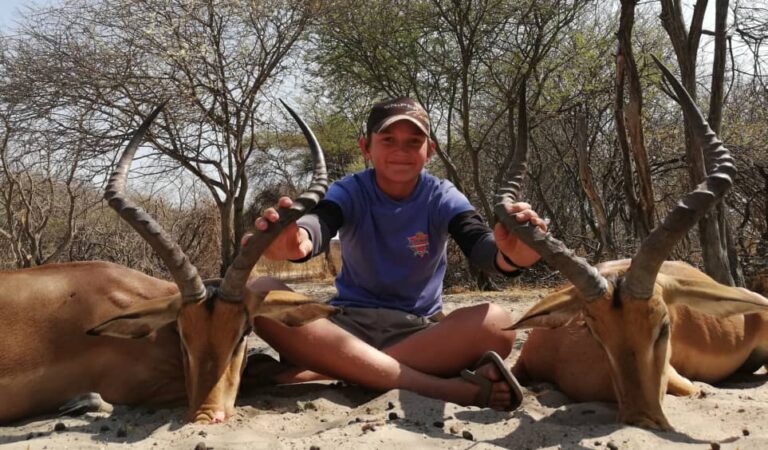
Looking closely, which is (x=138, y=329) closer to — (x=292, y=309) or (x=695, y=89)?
(x=292, y=309)

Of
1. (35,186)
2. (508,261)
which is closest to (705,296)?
(508,261)

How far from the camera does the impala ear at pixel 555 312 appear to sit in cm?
388

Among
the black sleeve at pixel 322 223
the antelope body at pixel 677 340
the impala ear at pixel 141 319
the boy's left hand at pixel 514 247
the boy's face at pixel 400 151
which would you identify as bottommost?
the antelope body at pixel 677 340

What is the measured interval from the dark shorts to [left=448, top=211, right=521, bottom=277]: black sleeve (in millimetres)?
552

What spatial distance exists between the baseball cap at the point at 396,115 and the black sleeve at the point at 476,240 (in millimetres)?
641

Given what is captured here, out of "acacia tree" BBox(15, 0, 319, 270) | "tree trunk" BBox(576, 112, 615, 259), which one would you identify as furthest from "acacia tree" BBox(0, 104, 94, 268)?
"tree trunk" BBox(576, 112, 615, 259)

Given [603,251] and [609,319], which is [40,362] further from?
[603,251]

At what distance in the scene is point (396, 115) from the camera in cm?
464

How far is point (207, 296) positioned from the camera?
4023 millimetres

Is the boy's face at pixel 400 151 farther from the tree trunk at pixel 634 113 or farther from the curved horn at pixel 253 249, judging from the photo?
the tree trunk at pixel 634 113

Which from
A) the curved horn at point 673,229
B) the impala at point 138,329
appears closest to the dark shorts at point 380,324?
the impala at point 138,329

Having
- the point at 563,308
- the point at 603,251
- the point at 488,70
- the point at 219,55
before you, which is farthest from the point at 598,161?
the point at 563,308

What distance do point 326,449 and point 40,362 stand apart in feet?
6.89

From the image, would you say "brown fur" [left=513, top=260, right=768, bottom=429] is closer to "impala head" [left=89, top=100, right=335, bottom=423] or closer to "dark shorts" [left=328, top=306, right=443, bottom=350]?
"dark shorts" [left=328, top=306, right=443, bottom=350]
